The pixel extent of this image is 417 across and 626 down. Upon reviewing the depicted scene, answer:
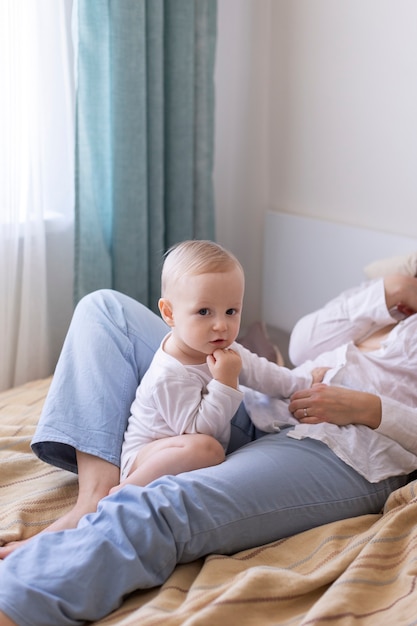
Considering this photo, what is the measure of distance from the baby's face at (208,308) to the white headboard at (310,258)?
90cm

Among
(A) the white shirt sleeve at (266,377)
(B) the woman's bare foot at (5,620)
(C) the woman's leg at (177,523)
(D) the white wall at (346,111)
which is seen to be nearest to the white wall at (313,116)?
(D) the white wall at (346,111)

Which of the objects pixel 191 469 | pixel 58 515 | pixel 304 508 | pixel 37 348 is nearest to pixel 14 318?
pixel 37 348

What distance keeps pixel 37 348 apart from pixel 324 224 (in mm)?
965

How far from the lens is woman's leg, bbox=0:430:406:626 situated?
49.5 inches

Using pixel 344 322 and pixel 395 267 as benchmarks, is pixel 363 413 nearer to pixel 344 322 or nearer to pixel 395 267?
pixel 344 322

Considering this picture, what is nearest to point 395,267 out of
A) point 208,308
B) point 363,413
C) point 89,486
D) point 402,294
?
point 402,294

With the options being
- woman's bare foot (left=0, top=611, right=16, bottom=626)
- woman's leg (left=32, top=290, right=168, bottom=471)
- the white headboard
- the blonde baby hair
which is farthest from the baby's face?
the white headboard

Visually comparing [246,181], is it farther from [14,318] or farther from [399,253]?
[14,318]

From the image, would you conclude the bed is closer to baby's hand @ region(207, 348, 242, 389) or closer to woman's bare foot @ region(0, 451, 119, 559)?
woman's bare foot @ region(0, 451, 119, 559)

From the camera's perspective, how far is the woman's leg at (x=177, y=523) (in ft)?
4.12

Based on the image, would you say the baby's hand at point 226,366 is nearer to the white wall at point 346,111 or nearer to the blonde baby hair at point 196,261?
the blonde baby hair at point 196,261

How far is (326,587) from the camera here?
136cm

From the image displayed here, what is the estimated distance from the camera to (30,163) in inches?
91.5

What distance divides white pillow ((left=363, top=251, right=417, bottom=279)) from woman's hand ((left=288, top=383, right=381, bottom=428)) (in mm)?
504
